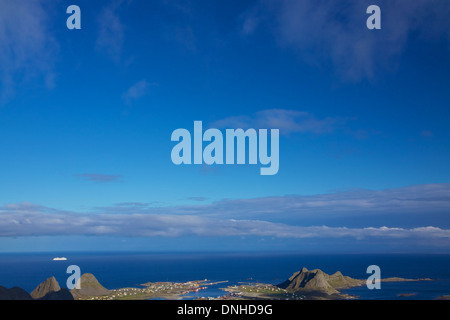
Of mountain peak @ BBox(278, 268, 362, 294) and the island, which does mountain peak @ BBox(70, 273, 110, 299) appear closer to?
the island

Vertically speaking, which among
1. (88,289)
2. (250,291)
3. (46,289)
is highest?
(46,289)

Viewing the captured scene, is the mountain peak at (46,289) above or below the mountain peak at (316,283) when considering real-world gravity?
above

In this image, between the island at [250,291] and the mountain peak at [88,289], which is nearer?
the island at [250,291]

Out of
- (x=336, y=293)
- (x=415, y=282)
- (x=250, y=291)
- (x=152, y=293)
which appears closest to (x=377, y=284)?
(x=415, y=282)

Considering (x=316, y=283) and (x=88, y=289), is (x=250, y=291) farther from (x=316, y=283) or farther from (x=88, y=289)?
(x=88, y=289)

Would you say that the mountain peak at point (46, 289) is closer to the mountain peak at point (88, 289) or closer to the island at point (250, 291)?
the island at point (250, 291)

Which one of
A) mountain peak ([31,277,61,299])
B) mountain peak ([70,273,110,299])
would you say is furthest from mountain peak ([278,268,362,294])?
mountain peak ([31,277,61,299])

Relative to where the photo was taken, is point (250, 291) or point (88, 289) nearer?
point (88, 289)

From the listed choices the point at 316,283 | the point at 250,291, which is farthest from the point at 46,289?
the point at 316,283

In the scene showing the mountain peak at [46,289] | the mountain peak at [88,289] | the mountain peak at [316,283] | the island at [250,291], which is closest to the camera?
the mountain peak at [46,289]

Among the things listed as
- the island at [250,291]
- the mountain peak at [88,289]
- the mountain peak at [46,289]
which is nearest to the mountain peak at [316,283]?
the island at [250,291]

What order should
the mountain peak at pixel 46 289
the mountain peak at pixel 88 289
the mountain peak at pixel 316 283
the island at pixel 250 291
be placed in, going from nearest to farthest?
the mountain peak at pixel 46 289 → the island at pixel 250 291 → the mountain peak at pixel 88 289 → the mountain peak at pixel 316 283
